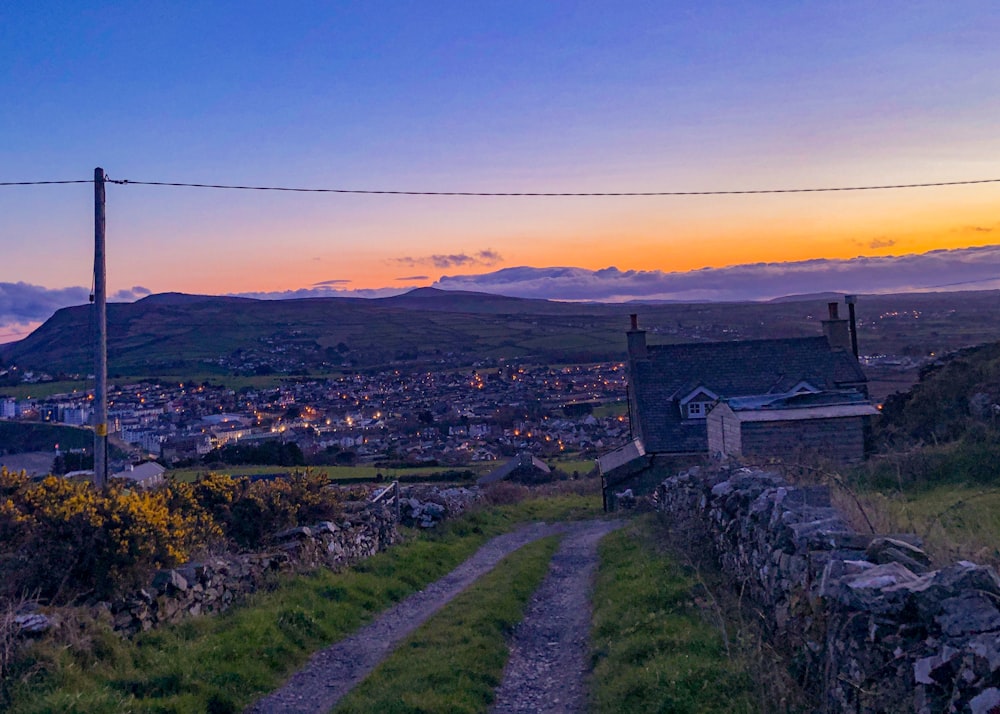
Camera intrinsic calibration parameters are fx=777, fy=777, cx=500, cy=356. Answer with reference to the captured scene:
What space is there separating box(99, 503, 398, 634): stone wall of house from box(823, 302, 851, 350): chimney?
20351mm

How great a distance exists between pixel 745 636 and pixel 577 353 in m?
105

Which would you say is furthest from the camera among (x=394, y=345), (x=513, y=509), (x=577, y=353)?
(x=394, y=345)

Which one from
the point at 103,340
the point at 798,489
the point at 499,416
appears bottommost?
the point at 499,416

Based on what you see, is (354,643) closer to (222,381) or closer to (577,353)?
(222,381)

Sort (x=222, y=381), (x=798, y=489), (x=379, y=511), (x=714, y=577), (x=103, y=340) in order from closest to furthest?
(x=798, y=489) → (x=714, y=577) → (x=103, y=340) → (x=379, y=511) → (x=222, y=381)

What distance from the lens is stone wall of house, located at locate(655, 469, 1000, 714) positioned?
14.1 ft

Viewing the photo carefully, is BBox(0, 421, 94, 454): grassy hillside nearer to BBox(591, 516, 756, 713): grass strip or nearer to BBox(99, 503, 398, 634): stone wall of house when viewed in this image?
BBox(99, 503, 398, 634): stone wall of house

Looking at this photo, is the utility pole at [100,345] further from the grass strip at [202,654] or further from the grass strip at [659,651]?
the grass strip at [659,651]

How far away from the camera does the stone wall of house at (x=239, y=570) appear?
914cm

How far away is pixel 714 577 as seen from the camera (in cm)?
1011

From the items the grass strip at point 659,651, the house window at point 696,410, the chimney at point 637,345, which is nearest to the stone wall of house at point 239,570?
the grass strip at point 659,651

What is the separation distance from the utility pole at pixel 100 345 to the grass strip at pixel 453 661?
608cm

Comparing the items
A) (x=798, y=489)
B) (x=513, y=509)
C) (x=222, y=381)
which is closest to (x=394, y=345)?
(x=222, y=381)

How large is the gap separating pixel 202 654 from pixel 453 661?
277 cm
